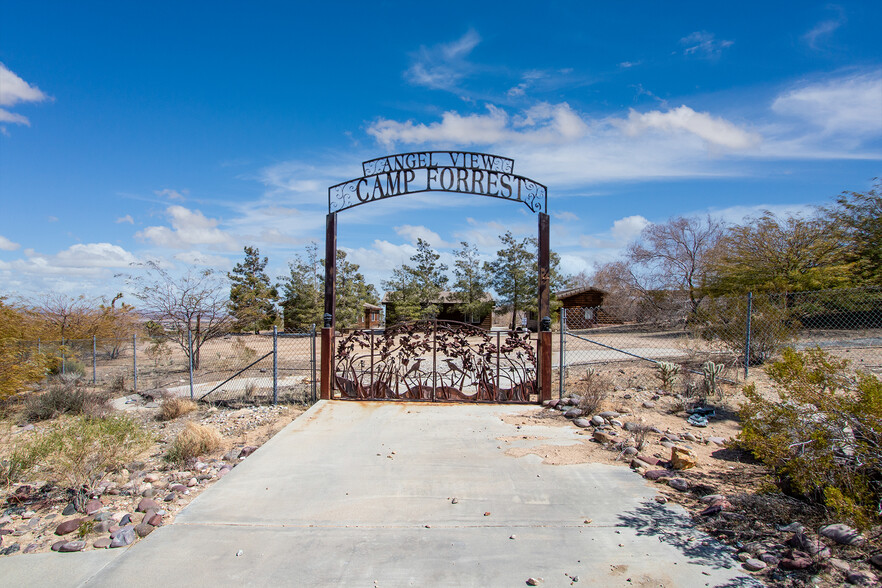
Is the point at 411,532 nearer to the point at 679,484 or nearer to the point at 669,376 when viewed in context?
the point at 679,484

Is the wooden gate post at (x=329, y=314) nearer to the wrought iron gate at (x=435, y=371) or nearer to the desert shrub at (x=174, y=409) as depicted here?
the wrought iron gate at (x=435, y=371)

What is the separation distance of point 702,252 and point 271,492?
108 ft

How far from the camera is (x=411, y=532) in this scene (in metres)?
3.69

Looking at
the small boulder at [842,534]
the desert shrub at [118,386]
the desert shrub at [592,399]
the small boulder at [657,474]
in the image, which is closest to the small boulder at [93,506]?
the small boulder at [657,474]

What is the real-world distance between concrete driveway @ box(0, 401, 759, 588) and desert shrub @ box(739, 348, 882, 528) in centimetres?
81

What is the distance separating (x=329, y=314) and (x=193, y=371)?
8.45m

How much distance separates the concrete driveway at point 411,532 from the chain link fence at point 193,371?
349 centimetres

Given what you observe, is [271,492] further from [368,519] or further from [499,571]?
[499,571]

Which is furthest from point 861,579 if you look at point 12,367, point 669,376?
point 12,367

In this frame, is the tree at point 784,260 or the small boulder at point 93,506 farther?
the tree at point 784,260

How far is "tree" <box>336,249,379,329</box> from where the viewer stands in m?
Result: 35.0

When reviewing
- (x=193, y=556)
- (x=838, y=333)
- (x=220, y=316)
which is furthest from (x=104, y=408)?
(x=838, y=333)

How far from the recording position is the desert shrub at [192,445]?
566 centimetres

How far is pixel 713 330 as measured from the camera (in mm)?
11086
